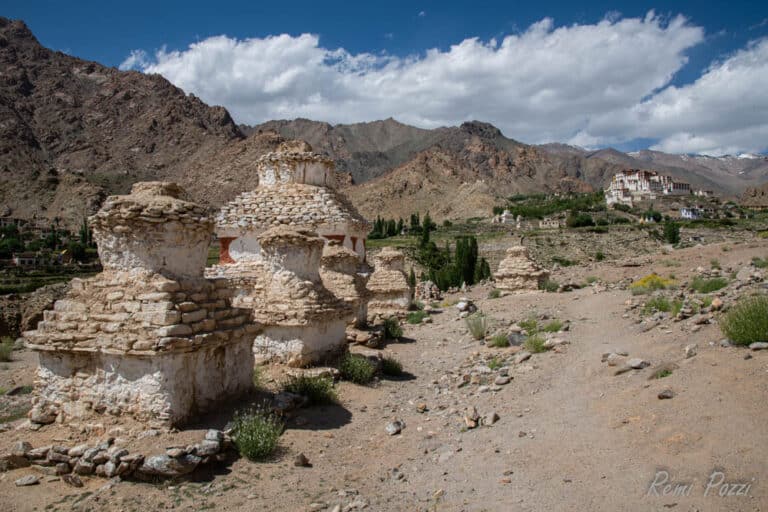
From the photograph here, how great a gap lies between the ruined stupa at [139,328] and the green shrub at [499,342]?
7.78 meters

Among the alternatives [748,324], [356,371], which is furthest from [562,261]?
[748,324]

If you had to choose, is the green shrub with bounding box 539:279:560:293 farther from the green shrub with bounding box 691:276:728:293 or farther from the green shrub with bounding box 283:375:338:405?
the green shrub with bounding box 283:375:338:405

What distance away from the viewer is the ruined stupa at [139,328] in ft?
20.3

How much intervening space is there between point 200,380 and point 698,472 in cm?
554

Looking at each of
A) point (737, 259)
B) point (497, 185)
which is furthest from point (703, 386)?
point (497, 185)

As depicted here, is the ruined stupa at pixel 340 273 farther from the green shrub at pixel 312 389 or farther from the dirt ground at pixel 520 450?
the green shrub at pixel 312 389

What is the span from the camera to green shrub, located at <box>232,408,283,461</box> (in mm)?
6234

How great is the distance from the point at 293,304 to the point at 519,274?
52.0 feet

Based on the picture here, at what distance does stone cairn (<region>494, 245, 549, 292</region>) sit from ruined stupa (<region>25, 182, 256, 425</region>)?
18.3 metres

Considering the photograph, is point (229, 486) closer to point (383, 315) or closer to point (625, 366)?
point (625, 366)

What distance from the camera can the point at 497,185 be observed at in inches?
7815
